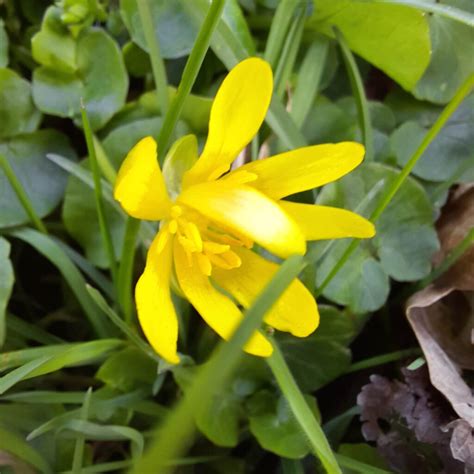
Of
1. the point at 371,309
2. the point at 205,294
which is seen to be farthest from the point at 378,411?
the point at 205,294

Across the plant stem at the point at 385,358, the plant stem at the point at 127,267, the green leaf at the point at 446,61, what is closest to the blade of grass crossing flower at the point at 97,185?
the plant stem at the point at 127,267

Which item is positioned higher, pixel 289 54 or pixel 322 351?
pixel 289 54

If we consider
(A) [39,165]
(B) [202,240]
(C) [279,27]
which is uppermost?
(C) [279,27]

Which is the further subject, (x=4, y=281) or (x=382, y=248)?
(x=382, y=248)

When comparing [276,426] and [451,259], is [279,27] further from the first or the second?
[276,426]

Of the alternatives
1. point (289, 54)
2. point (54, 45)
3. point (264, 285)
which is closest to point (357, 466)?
point (264, 285)

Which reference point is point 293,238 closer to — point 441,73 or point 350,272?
point 350,272

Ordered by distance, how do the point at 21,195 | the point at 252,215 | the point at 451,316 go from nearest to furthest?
1. the point at 252,215
2. the point at 21,195
3. the point at 451,316
